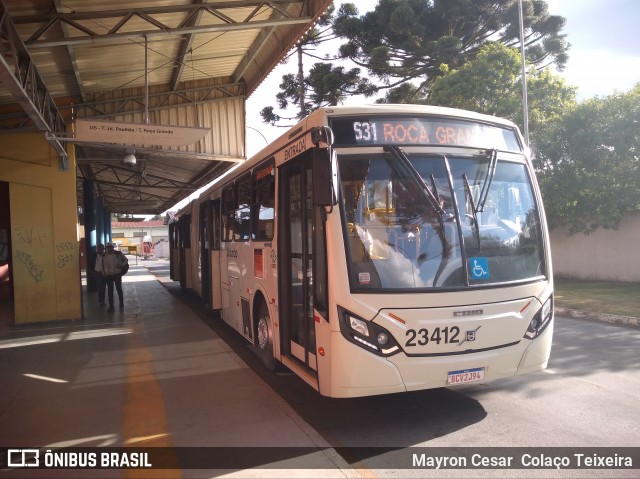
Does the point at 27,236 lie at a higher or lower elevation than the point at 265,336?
higher

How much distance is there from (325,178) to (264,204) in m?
2.33

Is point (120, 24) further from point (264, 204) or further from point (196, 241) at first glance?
point (196, 241)

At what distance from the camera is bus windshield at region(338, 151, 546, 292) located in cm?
456

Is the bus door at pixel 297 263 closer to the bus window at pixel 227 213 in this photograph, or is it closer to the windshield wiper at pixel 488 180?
the windshield wiper at pixel 488 180

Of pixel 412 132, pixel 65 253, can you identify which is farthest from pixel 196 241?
pixel 412 132

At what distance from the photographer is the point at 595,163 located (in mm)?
16453

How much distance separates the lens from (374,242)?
4.61m

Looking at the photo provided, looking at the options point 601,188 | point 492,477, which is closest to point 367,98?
point 601,188

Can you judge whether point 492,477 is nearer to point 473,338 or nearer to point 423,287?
point 473,338

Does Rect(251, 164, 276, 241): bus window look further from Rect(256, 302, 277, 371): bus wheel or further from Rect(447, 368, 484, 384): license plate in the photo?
Rect(447, 368, 484, 384): license plate

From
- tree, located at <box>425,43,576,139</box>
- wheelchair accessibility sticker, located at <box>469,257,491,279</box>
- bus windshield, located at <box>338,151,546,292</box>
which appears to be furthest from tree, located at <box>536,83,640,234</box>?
wheelchair accessibility sticker, located at <box>469,257,491,279</box>

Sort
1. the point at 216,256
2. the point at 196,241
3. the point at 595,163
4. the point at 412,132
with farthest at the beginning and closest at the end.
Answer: the point at 595,163, the point at 196,241, the point at 216,256, the point at 412,132

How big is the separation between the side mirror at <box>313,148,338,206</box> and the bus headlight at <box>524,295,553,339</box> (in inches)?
90.5

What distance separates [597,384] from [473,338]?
2.55 metres
